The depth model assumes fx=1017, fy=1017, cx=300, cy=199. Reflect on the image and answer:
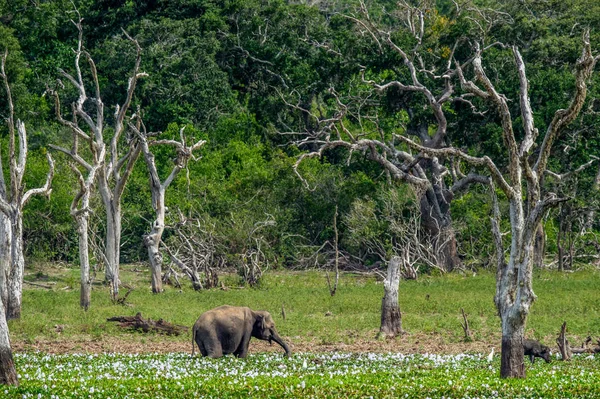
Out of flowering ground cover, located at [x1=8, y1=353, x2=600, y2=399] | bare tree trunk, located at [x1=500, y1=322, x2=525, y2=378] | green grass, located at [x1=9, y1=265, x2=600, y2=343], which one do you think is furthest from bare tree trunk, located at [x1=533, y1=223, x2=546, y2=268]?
bare tree trunk, located at [x1=500, y1=322, x2=525, y2=378]

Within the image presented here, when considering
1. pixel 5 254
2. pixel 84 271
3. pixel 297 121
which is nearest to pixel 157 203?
pixel 84 271

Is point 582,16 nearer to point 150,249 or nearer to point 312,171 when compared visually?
point 312,171

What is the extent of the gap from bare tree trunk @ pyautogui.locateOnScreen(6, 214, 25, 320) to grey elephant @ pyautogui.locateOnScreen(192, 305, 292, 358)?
8035 mm

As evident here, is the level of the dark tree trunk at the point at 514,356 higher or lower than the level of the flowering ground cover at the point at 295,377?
higher

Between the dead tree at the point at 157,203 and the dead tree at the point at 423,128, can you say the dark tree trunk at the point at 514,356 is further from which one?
the dead tree at the point at 423,128

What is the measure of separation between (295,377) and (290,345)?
7.71 meters

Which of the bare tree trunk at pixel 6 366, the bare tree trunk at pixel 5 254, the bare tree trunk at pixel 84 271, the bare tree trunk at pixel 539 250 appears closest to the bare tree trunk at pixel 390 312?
the bare tree trunk at pixel 84 271

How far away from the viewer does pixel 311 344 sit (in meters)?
23.8

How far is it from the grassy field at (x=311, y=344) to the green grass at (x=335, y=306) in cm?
5

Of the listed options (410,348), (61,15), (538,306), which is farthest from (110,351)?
(61,15)

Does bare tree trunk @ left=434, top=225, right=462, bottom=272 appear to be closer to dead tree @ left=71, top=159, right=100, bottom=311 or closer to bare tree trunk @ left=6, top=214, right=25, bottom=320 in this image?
dead tree @ left=71, top=159, right=100, bottom=311

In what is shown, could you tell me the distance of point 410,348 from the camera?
23.0 meters

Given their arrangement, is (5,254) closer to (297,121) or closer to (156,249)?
(156,249)

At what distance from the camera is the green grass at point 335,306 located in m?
25.2
